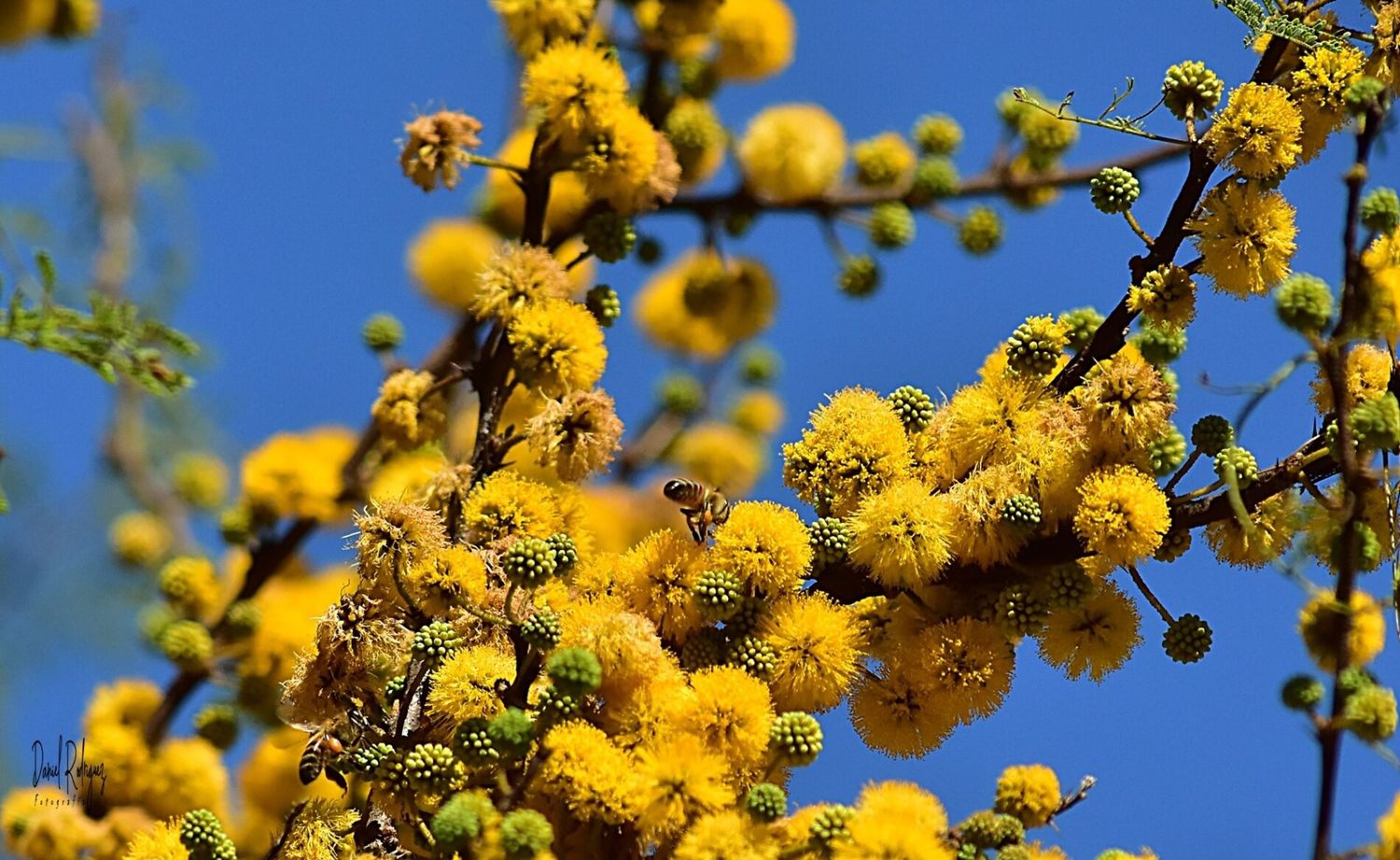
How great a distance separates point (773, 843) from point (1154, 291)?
0.88 metres

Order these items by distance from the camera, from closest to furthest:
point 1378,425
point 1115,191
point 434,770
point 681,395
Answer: point 1378,425 → point 434,770 → point 1115,191 → point 681,395

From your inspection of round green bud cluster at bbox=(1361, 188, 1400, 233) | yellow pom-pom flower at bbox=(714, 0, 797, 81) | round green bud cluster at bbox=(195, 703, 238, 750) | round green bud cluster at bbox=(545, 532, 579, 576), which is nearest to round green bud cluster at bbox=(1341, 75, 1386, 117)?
round green bud cluster at bbox=(1361, 188, 1400, 233)

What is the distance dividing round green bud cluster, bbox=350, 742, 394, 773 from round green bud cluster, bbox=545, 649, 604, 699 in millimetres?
270

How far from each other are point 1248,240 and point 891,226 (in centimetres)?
184

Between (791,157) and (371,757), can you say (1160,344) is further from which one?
(791,157)

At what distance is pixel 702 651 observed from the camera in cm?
223

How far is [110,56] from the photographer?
448 centimetres

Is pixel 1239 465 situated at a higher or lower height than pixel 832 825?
higher

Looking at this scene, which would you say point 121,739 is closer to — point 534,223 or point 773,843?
point 534,223

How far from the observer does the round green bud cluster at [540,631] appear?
204 centimetres

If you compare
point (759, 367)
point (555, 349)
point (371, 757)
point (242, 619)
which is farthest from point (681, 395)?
point (371, 757)

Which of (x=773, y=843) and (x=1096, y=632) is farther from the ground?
(x=1096, y=632)

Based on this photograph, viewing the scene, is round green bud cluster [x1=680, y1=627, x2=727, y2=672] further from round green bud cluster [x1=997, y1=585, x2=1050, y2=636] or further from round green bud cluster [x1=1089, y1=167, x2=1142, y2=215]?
round green bud cluster [x1=1089, y1=167, x2=1142, y2=215]

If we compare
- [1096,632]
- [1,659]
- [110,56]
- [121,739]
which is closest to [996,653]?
[1096,632]
